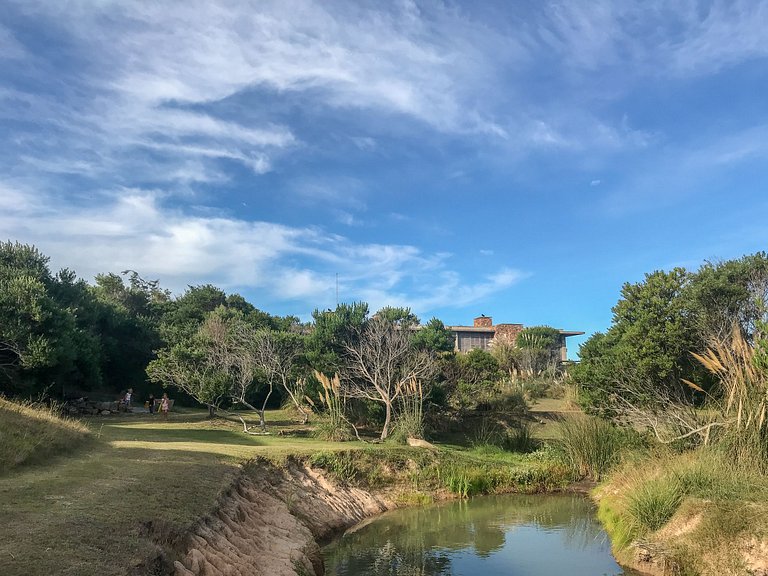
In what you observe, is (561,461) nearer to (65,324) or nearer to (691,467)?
(691,467)

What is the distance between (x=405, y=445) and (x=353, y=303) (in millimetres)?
13083

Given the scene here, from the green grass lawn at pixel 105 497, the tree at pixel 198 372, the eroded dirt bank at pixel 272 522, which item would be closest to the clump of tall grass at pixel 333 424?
the green grass lawn at pixel 105 497

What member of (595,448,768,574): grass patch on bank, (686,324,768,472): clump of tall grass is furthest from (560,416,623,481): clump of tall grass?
(686,324,768,472): clump of tall grass

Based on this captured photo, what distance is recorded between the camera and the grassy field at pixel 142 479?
6613 mm

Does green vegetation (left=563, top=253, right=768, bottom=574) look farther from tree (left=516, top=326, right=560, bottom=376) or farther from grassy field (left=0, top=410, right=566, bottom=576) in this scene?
tree (left=516, top=326, right=560, bottom=376)

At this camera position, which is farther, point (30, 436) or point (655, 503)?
point (30, 436)

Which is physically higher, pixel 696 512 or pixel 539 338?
pixel 539 338

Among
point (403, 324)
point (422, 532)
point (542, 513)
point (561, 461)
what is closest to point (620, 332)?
point (561, 461)

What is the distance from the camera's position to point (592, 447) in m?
20.9

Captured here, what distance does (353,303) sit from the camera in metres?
34.4

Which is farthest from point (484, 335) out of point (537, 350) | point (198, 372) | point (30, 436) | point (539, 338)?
point (30, 436)

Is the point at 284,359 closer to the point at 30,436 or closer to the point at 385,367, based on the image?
the point at 385,367

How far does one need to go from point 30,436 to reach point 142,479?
4.15 metres

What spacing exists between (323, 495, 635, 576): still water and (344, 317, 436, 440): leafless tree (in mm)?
7621
